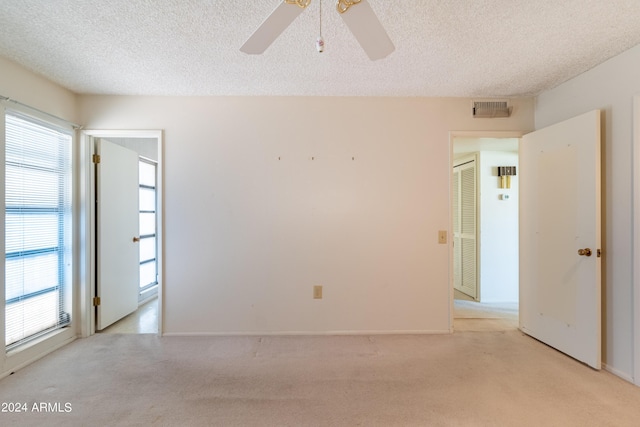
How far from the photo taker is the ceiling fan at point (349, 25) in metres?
1.18

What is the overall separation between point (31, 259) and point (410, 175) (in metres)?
3.53

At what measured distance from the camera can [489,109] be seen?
116 inches

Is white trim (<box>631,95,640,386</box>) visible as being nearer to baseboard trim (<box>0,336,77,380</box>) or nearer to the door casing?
the door casing

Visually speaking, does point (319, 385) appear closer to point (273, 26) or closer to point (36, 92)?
point (273, 26)

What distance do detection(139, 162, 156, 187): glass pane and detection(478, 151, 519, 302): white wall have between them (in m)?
4.90

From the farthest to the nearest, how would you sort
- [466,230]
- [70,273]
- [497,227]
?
[466,230] → [497,227] → [70,273]

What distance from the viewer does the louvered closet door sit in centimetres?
429

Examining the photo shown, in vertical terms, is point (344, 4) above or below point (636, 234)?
above

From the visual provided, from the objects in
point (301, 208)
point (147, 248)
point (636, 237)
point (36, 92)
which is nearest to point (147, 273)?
point (147, 248)

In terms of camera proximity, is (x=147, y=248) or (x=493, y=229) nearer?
(x=493, y=229)

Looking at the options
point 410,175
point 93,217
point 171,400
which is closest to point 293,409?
point 171,400

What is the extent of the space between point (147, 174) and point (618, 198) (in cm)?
534

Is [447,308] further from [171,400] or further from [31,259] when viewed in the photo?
[31,259]

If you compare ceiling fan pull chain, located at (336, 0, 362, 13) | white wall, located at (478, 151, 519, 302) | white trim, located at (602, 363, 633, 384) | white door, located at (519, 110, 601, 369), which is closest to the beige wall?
ceiling fan pull chain, located at (336, 0, 362, 13)
